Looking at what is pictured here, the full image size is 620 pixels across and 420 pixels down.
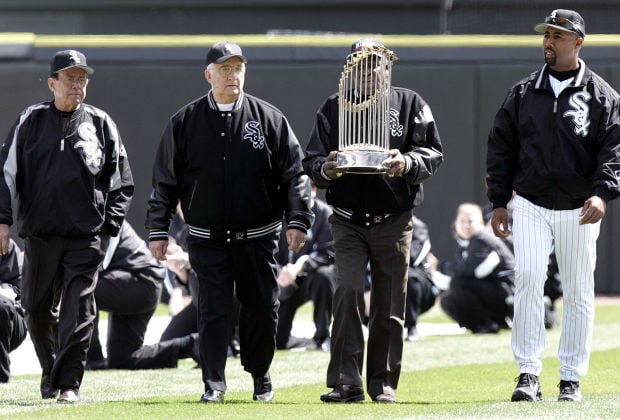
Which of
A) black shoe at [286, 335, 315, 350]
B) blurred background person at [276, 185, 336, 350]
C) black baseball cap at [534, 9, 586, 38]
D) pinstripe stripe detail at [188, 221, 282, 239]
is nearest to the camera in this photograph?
black baseball cap at [534, 9, 586, 38]

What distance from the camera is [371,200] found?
27.4 feet

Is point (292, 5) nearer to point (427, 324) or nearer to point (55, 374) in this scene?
point (427, 324)

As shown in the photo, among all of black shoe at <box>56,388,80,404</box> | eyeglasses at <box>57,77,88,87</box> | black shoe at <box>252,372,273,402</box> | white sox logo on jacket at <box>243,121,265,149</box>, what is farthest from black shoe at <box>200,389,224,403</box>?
eyeglasses at <box>57,77,88,87</box>

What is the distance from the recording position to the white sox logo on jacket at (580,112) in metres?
7.93

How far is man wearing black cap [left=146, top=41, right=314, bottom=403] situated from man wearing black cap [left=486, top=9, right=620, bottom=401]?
1.35 metres

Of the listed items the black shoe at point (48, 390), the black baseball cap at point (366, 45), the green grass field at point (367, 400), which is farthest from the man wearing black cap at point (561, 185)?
the black shoe at point (48, 390)

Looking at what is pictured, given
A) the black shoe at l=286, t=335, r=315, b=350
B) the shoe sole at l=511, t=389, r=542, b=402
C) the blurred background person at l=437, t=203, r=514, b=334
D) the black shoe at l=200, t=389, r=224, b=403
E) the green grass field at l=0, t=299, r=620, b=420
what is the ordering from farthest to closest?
the blurred background person at l=437, t=203, r=514, b=334 < the black shoe at l=286, t=335, r=315, b=350 < the black shoe at l=200, t=389, r=224, b=403 < the shoe sole at l=511, t=389, r=542, b=402 < the green grass field at l=0, t=299, r=620, b=420

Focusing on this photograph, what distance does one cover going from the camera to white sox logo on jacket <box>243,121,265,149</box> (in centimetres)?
837

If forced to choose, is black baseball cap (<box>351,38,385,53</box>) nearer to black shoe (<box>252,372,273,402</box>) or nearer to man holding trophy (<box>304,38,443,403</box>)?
man holding trophy (<box>304,38,443,403</box>)

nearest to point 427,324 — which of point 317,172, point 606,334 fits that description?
point 606,334

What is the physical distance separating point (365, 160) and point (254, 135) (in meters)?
0.78

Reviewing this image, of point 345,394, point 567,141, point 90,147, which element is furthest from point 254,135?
point 567,141

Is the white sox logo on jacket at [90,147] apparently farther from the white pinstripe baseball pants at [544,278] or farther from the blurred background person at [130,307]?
the white pinstripe baseball pants at [544,278]

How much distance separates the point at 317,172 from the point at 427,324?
7637 mm
